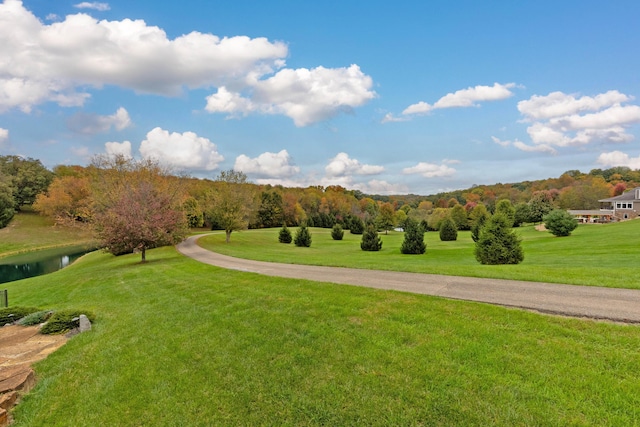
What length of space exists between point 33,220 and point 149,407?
77851 millimetres

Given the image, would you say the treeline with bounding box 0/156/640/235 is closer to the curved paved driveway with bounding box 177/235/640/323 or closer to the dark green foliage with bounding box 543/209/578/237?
the dark green foliage with bounding box 543/209/578/237

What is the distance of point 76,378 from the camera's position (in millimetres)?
5398

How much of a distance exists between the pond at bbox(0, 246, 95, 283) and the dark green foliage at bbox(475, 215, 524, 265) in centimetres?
3762

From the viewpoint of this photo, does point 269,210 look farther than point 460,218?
Yes

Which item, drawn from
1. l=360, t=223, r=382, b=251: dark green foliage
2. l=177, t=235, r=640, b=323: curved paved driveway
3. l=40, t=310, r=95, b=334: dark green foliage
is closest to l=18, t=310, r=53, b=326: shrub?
l=40, t=310, r=95, b=334: dark green foliage

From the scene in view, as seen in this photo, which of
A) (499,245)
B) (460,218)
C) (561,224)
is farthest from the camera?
(460,218)

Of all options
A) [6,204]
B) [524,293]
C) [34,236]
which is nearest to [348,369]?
[524,293]

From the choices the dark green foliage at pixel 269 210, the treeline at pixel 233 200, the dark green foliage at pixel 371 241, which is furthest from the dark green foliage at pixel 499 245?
the dark green foliage at pixel 269 210

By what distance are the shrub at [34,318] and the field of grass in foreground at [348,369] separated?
2639mm

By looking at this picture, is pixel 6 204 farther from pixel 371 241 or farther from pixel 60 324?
pixel 60 324

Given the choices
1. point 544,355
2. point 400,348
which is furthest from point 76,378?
point 544,355

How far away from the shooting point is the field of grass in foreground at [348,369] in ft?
12.0

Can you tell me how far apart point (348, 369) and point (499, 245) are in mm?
13941

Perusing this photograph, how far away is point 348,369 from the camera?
15.1 ft
